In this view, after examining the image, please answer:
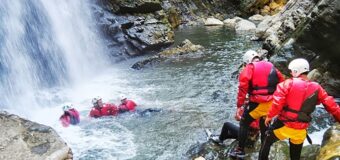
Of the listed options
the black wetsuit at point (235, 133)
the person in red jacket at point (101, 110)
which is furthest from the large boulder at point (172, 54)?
the black wetsuit at point (235, 133)

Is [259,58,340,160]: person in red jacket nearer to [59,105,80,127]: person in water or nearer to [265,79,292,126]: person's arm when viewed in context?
[265,79,292,126]: person's arm

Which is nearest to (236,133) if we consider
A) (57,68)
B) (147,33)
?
(57,68)

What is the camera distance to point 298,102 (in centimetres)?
643

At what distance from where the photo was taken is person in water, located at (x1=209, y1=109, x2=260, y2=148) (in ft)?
28.8

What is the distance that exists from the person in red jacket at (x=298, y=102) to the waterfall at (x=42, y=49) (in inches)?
497

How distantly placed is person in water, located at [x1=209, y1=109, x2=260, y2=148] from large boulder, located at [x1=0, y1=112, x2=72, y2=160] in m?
3.70

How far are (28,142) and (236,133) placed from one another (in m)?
4.58

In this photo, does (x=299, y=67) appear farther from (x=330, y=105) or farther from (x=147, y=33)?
(x=147, y=33)

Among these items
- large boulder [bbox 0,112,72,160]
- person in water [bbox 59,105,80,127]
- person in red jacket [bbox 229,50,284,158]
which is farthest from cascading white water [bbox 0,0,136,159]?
person in red jacket [bbox 229,50,284,158]

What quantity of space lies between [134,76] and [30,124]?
12157 mm

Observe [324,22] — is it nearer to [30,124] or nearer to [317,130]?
[317,130]

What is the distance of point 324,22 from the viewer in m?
12.7

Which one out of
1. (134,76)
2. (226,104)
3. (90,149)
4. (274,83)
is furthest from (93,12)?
(274,83)

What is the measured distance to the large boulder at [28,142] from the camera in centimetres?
787
